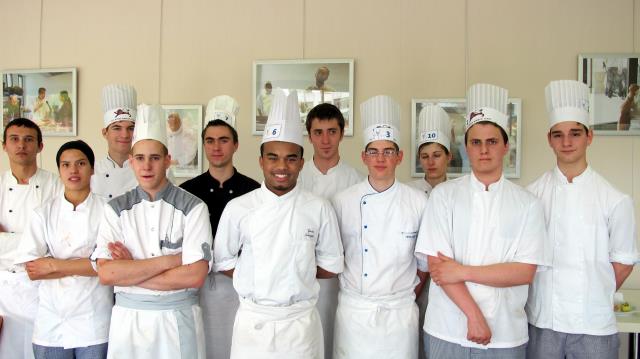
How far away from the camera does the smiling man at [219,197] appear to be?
2.31m

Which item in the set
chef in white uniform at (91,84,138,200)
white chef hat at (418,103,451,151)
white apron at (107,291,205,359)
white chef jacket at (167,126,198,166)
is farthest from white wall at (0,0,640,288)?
white apron at (107,291,205,359)

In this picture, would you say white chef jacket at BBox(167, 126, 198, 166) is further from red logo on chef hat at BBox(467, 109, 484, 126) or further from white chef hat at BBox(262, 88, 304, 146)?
red logo on chef hat at BBox(467, 109, 484, 126)

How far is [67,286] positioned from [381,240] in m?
1.35

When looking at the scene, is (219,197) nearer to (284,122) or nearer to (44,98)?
(284,122)

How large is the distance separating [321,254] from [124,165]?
1303mm

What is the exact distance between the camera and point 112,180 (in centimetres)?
257

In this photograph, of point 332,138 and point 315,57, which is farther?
point 315,57

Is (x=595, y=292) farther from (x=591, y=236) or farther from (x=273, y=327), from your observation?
(x=273, y=327)

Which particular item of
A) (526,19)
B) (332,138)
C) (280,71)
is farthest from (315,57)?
(526,19)

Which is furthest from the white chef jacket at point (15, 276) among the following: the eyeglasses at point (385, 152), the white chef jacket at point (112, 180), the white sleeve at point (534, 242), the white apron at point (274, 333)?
the white sleeve at point (534, 242)

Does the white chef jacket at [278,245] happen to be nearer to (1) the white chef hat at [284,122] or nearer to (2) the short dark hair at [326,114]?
(1) the white chef hat at [284,122]

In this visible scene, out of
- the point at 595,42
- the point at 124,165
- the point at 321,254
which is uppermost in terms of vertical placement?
the point at 595,42

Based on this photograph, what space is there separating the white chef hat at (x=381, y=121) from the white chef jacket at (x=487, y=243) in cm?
39

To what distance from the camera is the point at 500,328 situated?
1.85 m
